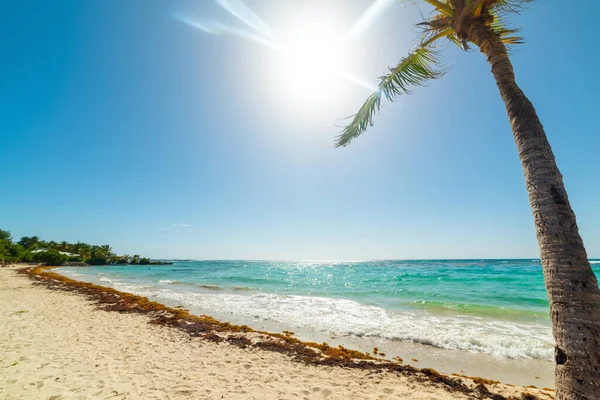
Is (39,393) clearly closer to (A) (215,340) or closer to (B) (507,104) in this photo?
(A) (215,340)

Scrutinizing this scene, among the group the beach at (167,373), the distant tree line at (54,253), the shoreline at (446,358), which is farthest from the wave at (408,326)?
the distant tree line at (54,253)

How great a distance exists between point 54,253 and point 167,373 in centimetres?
7960

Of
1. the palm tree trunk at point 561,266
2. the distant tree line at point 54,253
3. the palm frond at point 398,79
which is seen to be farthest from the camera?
the distant tree line at point 54,253

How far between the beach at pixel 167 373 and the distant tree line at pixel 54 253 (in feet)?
212

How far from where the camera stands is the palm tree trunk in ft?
7.47

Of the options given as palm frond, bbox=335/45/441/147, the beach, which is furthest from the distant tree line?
palm frond, bbox=335/45/441/147

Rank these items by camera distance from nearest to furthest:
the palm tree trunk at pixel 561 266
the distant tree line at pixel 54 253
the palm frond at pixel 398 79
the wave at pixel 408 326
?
1. the palm tree trunk at pixel 561 266
2. the palm frond at pixel 398 79
3. the wave at pixel 408 326
4. the distant tree line at pixel 54 253

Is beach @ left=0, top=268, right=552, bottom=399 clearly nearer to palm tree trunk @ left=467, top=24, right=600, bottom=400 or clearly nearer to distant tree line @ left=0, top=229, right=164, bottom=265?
palm tree trunk @ left=467, top=24, right=600, bottom=400

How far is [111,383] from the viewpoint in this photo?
5.24 m

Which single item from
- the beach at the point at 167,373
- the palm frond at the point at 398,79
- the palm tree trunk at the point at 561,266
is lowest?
the beach at the point at 167,373

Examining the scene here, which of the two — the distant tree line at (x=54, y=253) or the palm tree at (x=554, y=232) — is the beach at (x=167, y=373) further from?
the distant tree line at (x=54, y=253)

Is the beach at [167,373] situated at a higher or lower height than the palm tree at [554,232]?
lower

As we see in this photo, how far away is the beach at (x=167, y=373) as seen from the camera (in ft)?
16.5

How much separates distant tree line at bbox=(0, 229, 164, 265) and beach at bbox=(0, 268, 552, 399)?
64.7 metres
